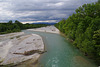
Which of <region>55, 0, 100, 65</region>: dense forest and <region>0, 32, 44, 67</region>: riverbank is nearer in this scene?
<region>55, 0, 100, 65</region>: dense forest

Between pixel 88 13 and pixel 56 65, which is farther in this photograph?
pixel 88 13

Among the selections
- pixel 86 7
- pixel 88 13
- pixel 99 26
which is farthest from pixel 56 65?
pixel 86 7

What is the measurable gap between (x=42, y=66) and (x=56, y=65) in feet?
8.79

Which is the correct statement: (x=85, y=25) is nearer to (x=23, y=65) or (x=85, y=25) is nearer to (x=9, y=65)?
(x=23, y=65)

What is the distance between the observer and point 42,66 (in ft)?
48.9

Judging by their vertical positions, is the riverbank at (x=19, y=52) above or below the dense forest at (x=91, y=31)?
below

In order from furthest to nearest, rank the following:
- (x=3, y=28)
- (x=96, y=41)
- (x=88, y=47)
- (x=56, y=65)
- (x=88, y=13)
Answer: (x=3, y=28) → (x=88, y=13) → (x=56, y=65) → (x=88, y=47) → (x=96, y=41)

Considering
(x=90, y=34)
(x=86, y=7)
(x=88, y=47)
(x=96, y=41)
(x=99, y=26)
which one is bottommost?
(x=88, y=47)

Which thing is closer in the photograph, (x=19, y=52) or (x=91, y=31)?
(x=91, y=31)

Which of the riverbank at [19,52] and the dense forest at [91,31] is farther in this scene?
the riverbank at [19,52]

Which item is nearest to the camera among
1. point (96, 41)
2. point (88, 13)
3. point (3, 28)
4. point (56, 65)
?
point (96, 41)

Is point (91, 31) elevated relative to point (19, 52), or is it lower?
elevated

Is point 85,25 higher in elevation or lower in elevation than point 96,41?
higher

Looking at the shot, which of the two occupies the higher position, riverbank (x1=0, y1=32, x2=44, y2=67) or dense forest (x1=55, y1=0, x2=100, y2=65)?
dense forest (x1=55, y1=0, x2=100, y2=65)
